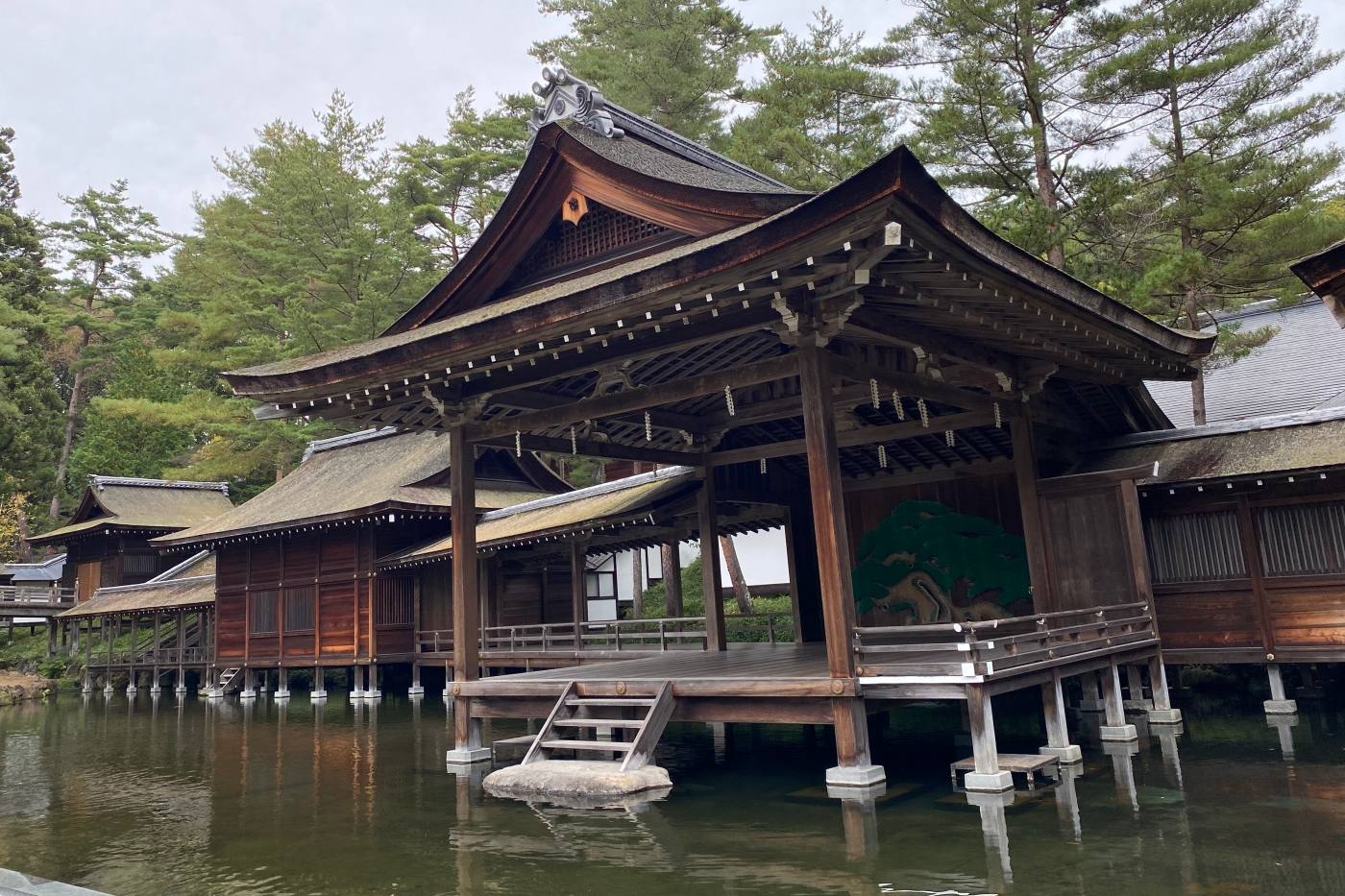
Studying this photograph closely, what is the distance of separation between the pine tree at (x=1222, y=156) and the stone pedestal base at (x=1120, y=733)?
685cm

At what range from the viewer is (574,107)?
11375 millimetres

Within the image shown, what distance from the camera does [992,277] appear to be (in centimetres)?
805

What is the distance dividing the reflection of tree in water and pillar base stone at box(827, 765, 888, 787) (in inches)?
217

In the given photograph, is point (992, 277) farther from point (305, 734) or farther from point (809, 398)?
point (305, 734)

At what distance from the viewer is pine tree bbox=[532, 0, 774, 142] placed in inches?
1042

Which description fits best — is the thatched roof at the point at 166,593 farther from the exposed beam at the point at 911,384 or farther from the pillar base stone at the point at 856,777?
the pillar base stone at the point at 856,777

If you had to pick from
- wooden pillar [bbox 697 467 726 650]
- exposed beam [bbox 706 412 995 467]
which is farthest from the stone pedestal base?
wooden pillar [bbox 697 467 726 650]

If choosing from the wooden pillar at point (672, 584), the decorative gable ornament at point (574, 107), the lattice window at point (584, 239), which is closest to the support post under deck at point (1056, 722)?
the lattice window at point (584, 239)

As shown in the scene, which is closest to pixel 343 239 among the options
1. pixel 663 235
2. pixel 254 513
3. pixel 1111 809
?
pixel 254 513

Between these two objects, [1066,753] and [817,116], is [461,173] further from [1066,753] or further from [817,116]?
[1066,753]

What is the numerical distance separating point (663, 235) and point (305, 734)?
36.1 ft

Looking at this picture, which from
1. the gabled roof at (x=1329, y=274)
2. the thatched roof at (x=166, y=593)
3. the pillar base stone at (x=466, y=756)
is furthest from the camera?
the thatched roof at (x=166, y=593)

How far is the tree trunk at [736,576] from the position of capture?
80.3 ft

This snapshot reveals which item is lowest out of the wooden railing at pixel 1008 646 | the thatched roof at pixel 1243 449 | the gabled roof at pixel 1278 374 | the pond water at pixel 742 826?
the pond water at pixel 742 826
